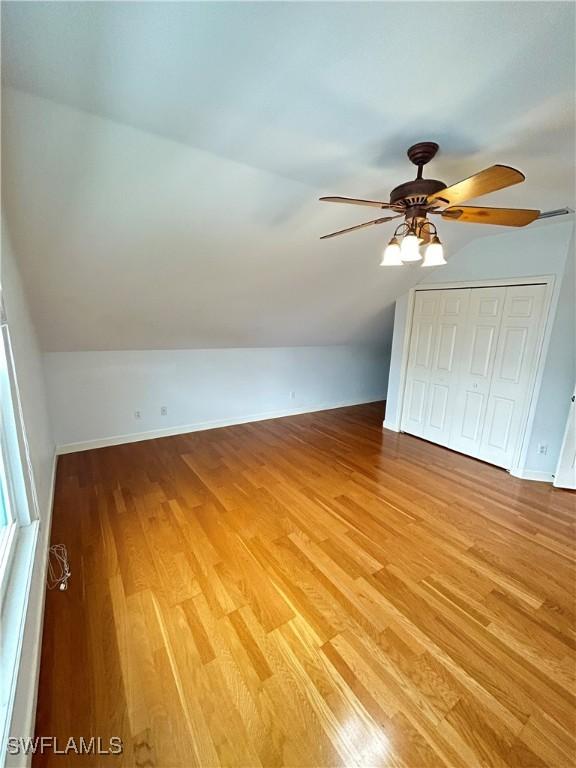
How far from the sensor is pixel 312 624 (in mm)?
1609

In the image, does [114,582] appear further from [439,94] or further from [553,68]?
[553,68]

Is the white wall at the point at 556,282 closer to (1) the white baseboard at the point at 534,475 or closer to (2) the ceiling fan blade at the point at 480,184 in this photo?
(1) the white baseboard at the point at 534,475

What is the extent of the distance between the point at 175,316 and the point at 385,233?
221 centimetres

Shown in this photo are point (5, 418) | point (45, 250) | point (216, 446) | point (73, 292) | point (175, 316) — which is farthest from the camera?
point (216, 446)

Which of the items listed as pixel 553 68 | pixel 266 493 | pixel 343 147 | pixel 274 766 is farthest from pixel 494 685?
Result: pixel 343 147

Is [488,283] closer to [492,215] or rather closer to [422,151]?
[492,215]

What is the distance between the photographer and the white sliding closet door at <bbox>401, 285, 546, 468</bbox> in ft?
10.3

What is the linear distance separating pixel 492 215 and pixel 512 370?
2.11 m

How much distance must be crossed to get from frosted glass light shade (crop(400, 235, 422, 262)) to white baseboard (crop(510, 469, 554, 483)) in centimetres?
284

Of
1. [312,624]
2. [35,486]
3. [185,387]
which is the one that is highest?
[185,387]

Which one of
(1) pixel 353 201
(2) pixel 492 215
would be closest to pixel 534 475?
(2) pixel 492 215

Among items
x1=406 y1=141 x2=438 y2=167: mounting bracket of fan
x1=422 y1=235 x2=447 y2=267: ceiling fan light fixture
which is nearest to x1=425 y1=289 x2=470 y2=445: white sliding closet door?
x1=422 y1=235 x2=447 y2=267: ceiling fan light fixture

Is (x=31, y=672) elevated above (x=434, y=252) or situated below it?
below

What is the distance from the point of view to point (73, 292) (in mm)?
2553
